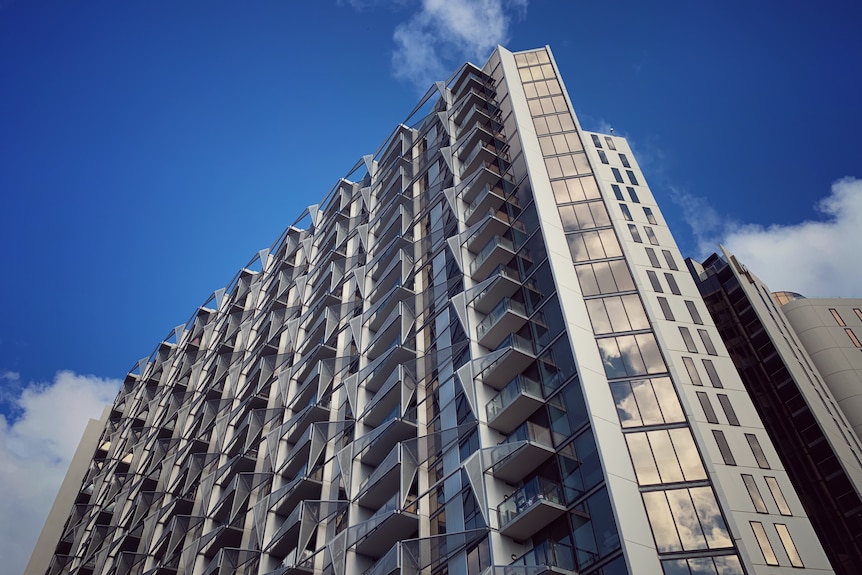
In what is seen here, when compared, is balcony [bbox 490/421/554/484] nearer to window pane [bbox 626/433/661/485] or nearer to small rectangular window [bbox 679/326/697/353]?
window pane [bbox 626/433/661/485]

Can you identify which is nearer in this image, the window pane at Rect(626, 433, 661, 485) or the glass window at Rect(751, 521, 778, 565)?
the window pane at Rect(626, 433, 661, 485)

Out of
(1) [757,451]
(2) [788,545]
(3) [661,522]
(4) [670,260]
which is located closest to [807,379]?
(4) [670,260]

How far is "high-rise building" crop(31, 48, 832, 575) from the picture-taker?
27.8 meters

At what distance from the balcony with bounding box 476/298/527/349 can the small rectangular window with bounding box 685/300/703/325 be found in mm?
14468

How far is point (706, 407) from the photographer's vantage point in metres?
35.6

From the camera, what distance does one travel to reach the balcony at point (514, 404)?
3127 cm

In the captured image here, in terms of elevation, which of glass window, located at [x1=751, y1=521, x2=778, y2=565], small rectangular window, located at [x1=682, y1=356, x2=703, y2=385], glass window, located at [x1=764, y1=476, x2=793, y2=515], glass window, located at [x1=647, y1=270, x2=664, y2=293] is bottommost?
glass window, located at [x1=751, y1=521, x2=778, y2=565]

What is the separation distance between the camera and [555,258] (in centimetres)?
3638

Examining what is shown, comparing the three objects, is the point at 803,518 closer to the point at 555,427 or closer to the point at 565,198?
the point at 555,427

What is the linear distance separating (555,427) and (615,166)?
42.4m

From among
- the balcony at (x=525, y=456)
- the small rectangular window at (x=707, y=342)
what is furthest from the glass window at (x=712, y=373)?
the balcony at (x=525, y=456)

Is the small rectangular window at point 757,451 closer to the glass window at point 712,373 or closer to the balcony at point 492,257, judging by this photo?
the glass window at point 712,373

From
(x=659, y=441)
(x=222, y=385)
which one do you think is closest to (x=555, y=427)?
(x=659, y=441)

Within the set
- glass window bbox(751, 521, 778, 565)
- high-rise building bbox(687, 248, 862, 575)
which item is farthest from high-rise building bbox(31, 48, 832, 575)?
high-rise building bbox(687, 248, 862, 575)
